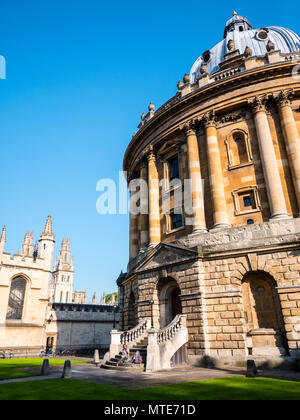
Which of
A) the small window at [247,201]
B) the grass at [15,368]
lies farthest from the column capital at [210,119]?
the grass at [15,368]

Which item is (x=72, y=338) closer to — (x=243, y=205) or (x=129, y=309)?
(x=129, y=309)

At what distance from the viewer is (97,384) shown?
503 inches

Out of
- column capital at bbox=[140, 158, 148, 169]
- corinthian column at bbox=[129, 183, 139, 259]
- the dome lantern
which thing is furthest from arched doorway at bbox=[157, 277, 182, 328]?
the dome lantern

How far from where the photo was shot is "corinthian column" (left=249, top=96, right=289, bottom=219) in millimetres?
20422

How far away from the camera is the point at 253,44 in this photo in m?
33.9

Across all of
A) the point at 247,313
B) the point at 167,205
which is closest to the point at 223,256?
the point at 247,313

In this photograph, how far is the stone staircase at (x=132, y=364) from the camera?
17.7 meters

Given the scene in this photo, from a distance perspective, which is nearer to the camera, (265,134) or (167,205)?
(265,134)

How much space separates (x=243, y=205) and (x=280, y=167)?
12.3 ft

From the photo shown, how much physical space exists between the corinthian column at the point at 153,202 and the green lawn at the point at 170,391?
48.9 ft

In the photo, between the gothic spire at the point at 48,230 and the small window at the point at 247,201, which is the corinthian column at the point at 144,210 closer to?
the small window at the point at 247,201

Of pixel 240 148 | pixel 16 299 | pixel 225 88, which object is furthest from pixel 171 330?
pixel 16 299

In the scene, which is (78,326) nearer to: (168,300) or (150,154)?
(168,300)

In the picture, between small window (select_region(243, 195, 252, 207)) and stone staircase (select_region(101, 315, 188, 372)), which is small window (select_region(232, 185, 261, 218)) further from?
stone staircase (select_region(101, 315, 188, 372))
